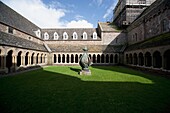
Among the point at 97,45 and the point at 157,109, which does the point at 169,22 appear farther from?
the point at 97,45

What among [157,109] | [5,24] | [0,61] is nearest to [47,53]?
[5,24]

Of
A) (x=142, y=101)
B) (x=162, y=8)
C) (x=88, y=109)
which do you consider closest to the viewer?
(x=88, y=109)

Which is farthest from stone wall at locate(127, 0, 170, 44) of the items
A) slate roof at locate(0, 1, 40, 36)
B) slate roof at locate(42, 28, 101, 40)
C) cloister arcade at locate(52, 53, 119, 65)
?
slate roof at locate(0, 1, 40, 36)

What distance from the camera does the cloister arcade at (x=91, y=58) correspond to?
28.8 m

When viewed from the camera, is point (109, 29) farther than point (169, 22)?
Yes

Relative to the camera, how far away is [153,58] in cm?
1667

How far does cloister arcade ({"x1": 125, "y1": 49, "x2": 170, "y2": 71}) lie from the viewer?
561 inches

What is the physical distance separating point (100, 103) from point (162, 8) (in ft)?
61.1

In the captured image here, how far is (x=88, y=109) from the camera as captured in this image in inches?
192

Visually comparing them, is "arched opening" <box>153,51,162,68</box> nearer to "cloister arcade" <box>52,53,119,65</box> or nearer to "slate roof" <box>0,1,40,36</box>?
"cloister arcade" <box>52,53,119,65</box>

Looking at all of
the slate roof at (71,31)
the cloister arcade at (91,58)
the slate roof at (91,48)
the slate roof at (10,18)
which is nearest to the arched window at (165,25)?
the slate roof at (91,48)

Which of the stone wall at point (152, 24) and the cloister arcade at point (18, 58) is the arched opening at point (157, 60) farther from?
the cloister arcade at point (18, 58)

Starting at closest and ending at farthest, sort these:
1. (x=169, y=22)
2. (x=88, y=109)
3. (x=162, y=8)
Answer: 1. (x=88, y=109)
2. (x=169, y=22)
3. (x=162, y=8)

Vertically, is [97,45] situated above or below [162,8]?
below
